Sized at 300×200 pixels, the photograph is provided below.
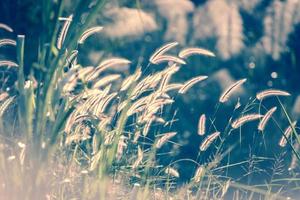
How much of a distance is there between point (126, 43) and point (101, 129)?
2.99ft

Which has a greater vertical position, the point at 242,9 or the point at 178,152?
the point at 242,9

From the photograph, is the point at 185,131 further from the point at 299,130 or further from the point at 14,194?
the point at 14,194

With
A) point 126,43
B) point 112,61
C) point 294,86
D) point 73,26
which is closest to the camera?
point 73,26

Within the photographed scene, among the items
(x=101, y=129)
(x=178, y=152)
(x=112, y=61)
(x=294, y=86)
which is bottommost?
(x=178, y=152)

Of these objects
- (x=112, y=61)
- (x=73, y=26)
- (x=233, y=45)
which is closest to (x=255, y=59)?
(x=233, y=45)

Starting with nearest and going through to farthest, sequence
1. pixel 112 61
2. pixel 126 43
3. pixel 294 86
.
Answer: pixel 112 61, pixel 126 43, pixel 294 86

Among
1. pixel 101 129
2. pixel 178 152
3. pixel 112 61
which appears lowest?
pixel 178 152

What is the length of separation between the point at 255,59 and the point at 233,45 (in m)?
0.13

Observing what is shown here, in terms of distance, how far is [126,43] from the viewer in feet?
7.59

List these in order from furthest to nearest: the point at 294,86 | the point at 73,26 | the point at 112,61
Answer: the point at 294,86, the point at 112,61, the point at 73,26

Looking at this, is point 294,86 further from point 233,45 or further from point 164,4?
point 164,4

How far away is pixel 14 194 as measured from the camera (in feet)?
4.86

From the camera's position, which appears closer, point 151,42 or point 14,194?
point 14,194

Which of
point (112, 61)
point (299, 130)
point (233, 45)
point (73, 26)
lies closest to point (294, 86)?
point (299, 130)
